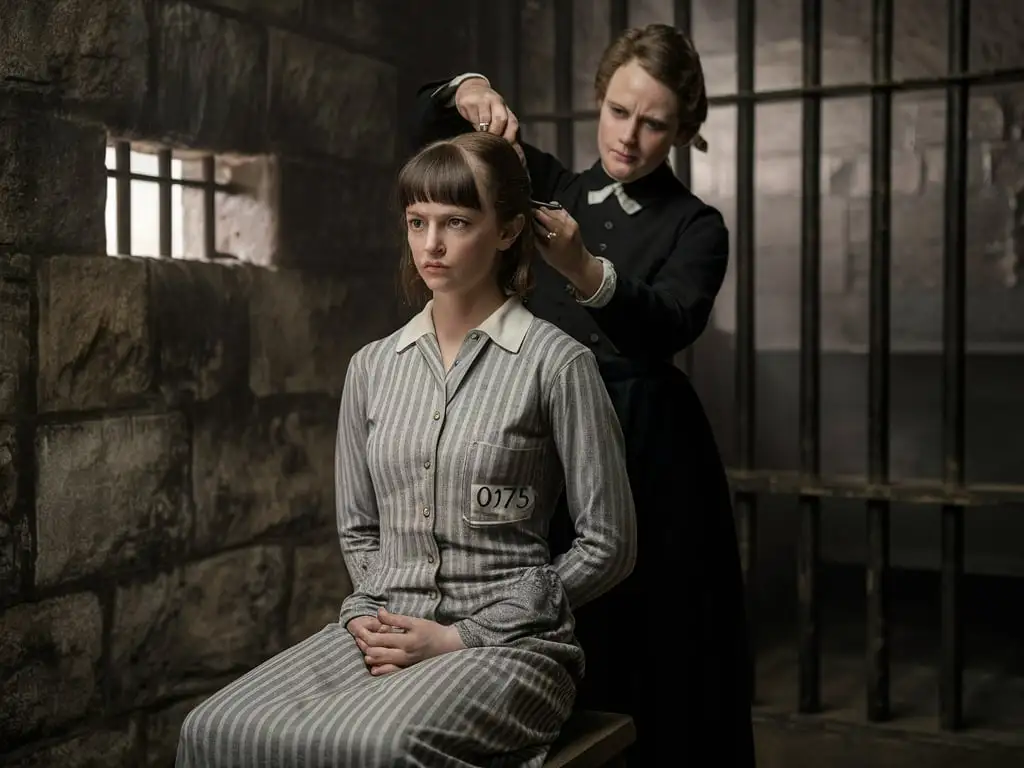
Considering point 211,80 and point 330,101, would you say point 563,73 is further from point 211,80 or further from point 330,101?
point 211,80

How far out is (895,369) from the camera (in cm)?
634

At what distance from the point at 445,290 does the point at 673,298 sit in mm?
384

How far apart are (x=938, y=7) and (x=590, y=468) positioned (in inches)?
158

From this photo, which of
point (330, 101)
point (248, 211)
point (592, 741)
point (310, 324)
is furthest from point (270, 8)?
point (592, 741)

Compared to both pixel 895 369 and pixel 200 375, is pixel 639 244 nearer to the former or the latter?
pixel 200 375

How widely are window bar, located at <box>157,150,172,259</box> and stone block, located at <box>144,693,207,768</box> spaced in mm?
869

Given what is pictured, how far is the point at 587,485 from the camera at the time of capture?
1713 mm

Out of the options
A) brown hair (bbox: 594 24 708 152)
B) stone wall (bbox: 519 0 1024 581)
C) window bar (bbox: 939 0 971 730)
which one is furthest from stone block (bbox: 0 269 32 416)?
stone wall (bbox: 519 0 1024 581)

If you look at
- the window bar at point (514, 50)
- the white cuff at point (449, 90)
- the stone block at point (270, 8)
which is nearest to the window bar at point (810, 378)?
the window bar at point (514, 50)

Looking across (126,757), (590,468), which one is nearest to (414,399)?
(590,468)

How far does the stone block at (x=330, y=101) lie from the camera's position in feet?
→ 9.22

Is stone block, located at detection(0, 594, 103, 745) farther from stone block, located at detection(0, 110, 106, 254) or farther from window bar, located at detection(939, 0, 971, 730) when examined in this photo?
window bar, located at detection(939, 0, 971, 730)

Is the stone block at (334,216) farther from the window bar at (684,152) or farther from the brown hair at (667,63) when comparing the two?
the brown hair at (667,63)

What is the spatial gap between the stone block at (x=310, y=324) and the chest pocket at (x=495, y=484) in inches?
42.1
